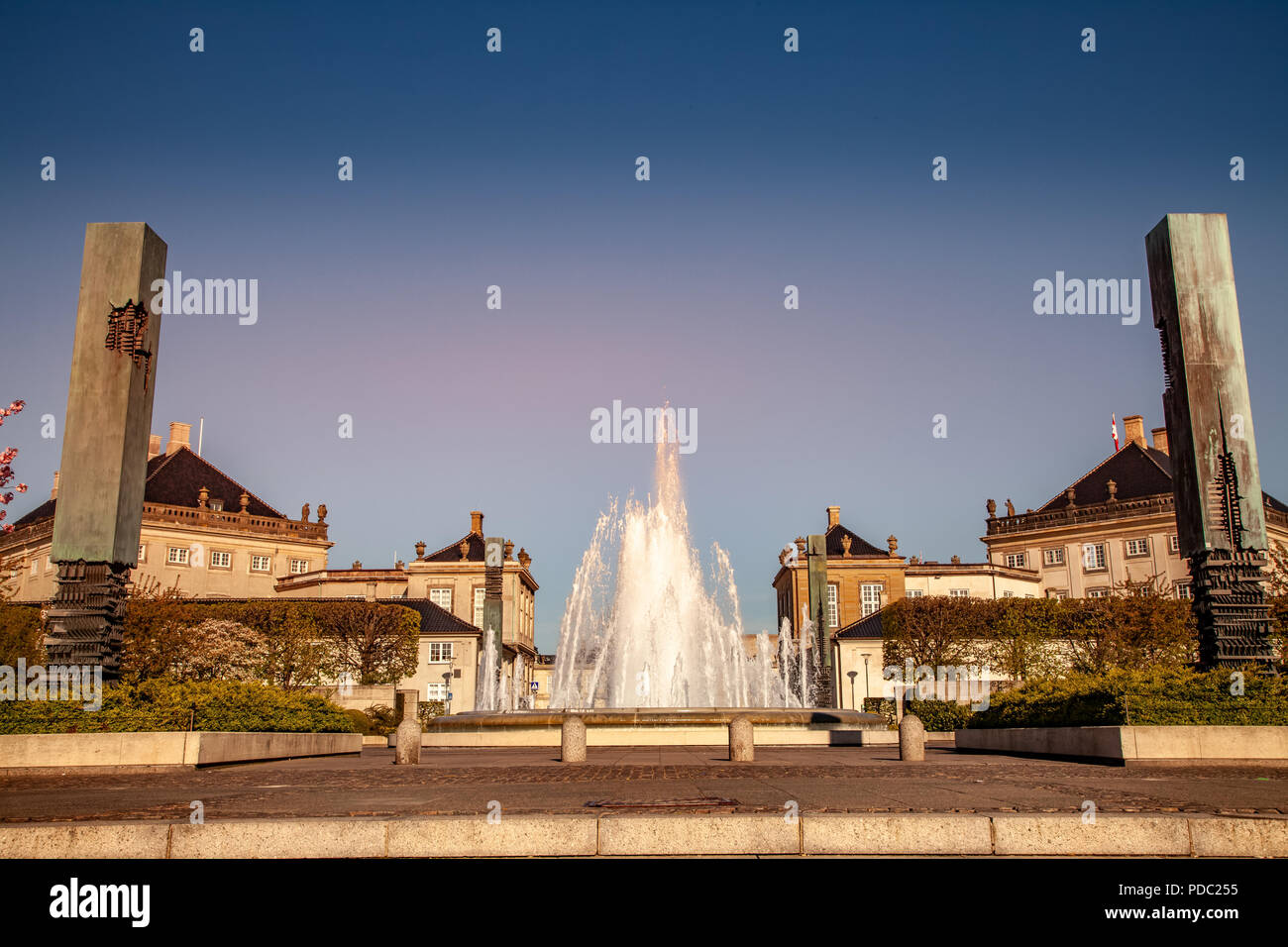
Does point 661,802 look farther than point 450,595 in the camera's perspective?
No

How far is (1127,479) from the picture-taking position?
6894 centimetres

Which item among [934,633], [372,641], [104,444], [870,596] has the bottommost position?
[372,641]

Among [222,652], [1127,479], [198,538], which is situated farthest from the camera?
[1127,479]

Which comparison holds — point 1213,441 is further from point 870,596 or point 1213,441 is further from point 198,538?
point 198,538

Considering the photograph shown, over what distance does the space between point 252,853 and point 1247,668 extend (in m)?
15.7

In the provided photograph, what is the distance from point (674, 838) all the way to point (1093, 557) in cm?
6845

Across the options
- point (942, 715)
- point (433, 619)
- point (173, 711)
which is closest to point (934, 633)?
point (942, 715)

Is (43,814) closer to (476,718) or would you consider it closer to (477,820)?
(477,820)

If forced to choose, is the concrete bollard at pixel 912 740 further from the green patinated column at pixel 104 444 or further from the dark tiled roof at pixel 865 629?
the dark tiled roof at pixel 865 629

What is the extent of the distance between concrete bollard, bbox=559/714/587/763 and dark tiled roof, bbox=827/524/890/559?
58.4m

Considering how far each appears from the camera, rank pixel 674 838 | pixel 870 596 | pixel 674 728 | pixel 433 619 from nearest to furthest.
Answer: pixel 674 838 < pixel 674 728 < pixel 433 619 < pixel 870 596

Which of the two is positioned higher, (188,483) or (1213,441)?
(188,483)

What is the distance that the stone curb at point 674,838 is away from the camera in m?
6.53
